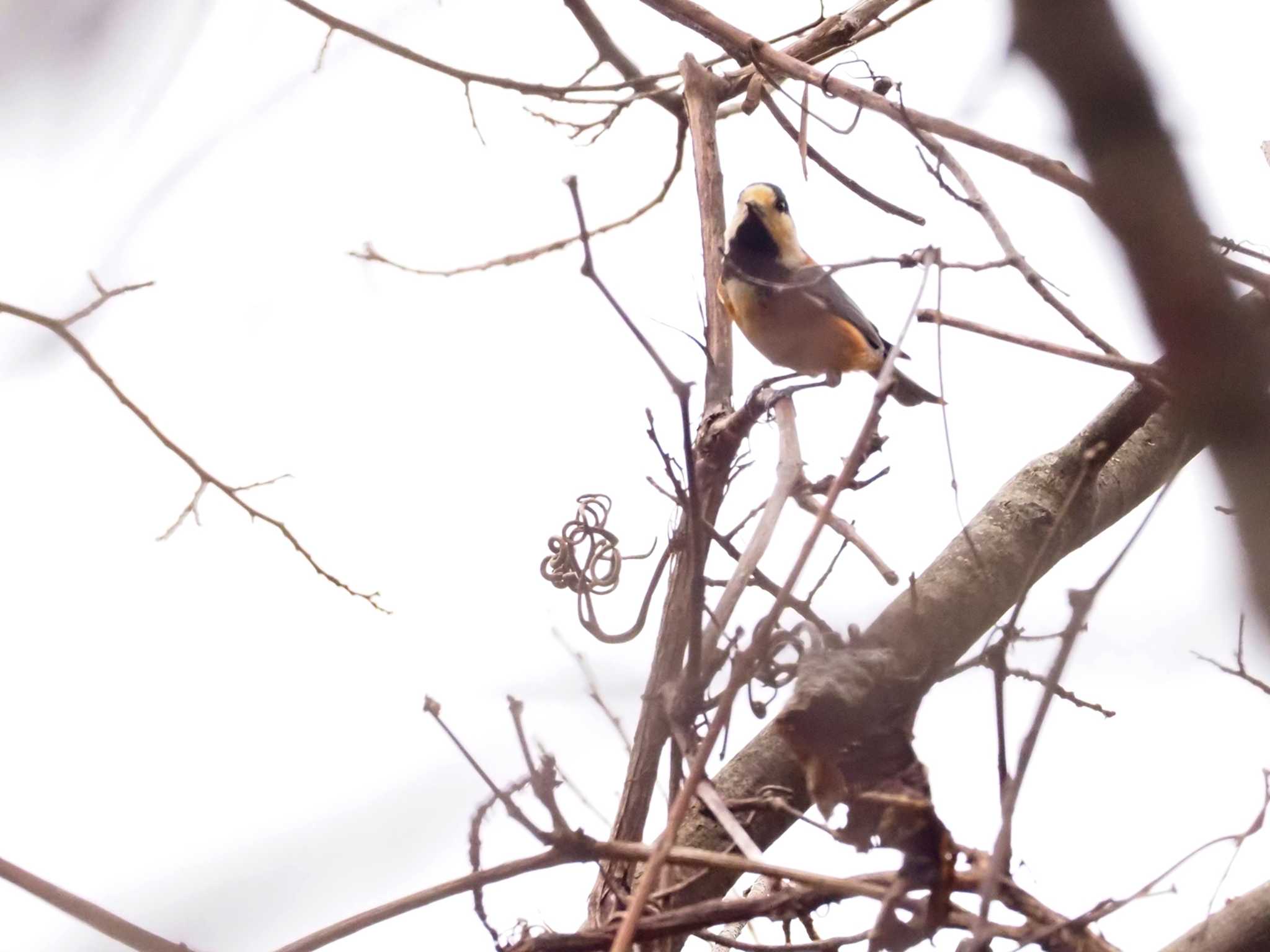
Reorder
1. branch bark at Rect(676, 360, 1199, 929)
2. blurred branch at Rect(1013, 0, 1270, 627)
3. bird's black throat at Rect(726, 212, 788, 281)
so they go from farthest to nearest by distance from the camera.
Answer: bird's black throat at Rect(726, 212, 788, 281), branch bark at Rect(676, 360, 1199, 929), blurred branch at Rect(1013, 0, 1270, 627)

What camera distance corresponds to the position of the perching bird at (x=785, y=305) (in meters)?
2.24

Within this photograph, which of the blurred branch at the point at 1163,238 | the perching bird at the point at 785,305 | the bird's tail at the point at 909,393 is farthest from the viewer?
the bird's tail at the point at 909,393

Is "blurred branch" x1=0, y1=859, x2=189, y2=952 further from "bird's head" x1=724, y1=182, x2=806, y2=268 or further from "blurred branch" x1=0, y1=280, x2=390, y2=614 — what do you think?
"bird's head" x1=724, y1=182, x2=806, y2=268

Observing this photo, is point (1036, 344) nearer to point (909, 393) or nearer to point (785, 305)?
point (785, 305)

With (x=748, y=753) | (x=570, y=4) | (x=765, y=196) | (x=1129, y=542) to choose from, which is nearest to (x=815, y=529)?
(x=1129, y=542)

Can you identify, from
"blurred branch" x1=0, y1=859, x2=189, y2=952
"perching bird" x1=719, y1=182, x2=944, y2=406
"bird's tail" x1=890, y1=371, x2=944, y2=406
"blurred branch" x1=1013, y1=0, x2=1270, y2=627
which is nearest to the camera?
"blurred branch" x1=1013, y1=0, x2=1270, y2=627

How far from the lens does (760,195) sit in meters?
2.41

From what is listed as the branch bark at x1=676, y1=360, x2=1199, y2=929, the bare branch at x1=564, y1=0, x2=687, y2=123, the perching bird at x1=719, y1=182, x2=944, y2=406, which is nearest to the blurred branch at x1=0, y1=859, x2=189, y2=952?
the branch bark at x1=676, y1=360, x2=1199, y2=929

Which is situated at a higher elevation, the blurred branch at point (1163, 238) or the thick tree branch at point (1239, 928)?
the blurred branch at point (1163, 238)

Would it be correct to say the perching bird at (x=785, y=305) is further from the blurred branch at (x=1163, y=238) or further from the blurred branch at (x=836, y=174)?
the blurred branch at (x=1163, y=238)

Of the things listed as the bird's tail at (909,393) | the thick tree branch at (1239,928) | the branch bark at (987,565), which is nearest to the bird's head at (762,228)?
the bird's tail at (909,393)

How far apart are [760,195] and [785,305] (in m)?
0.29

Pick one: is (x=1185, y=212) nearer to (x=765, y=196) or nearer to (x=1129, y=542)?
(x=1129, y=542)

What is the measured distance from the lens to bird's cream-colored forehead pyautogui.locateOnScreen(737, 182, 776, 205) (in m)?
2.40
